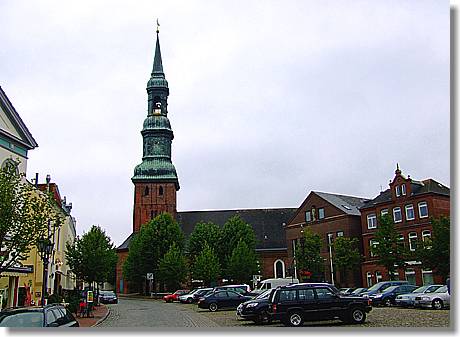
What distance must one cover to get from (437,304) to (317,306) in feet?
32.6

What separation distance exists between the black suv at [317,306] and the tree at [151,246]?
43141 millimetres

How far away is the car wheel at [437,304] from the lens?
82.1ft

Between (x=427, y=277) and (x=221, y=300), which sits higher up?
(x=427, y=277)

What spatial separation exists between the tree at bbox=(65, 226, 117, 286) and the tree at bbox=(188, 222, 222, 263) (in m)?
23.6

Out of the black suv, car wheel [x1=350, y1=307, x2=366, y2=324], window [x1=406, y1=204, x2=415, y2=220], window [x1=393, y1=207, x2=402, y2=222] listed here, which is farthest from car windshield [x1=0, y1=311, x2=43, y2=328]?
window [x1=393, y1=207, x2=402, y2=222]

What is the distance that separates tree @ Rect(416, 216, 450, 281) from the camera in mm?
36594

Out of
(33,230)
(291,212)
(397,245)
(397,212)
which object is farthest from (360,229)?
(33,230)

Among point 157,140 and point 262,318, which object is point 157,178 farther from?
point 262,318

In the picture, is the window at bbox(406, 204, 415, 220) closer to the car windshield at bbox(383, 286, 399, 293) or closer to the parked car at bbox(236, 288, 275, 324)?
the car windshield at bbox(383, 286, 399, 293)

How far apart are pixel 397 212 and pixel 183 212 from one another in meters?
44.2

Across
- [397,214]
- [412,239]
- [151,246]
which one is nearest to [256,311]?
[412,239]

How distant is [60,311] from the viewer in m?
14.1

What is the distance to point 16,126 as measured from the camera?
25.7 meters

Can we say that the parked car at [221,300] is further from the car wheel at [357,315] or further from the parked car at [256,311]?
the car wheel at [357,315]
